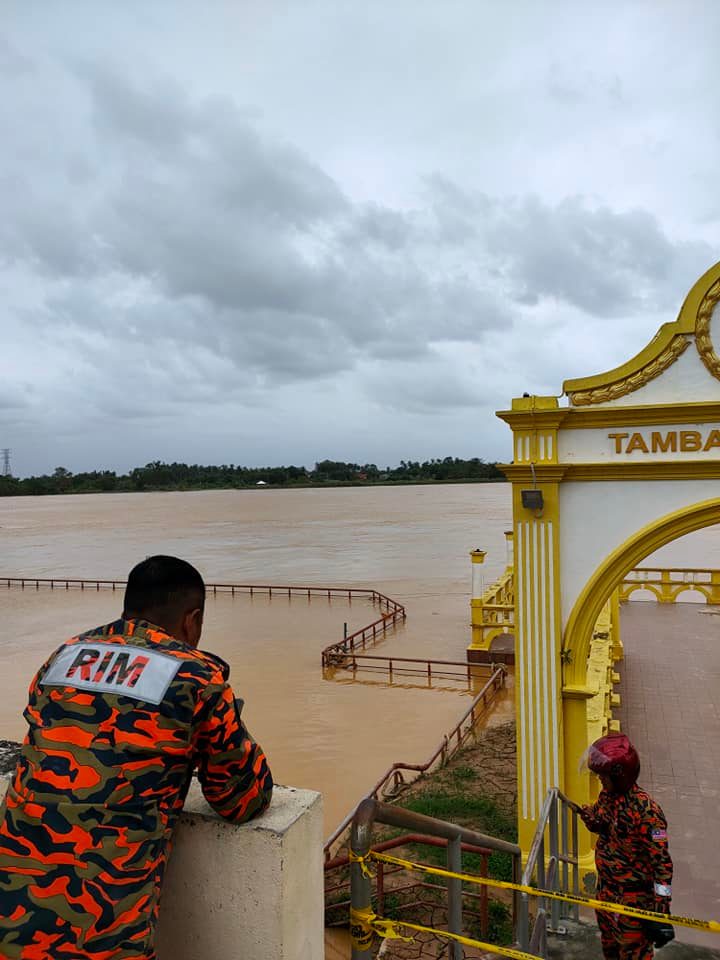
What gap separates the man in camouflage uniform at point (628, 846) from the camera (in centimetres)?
326

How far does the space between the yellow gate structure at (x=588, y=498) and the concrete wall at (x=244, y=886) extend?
437 cm

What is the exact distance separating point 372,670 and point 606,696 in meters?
9.06

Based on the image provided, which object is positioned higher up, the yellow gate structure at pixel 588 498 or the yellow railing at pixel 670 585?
the yellow gate structure at pixel 588 498

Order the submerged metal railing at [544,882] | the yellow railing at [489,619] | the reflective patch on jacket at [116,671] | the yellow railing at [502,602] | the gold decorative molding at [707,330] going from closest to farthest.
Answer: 1. the reflective patch on jacket at [116,671]
2. the submerged metal railing at [544,882]
3. the gold decorative molding at [707,330]
4. the yellow railing at [502,602]
5. the yellow railing at [489,619]

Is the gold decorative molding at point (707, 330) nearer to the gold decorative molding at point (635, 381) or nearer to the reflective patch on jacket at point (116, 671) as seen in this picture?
the gold decorative molding at point (635, 381)

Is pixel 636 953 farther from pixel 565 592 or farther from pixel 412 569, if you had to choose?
pixel 412 569

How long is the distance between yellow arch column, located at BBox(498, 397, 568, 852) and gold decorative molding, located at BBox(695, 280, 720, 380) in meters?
1.20

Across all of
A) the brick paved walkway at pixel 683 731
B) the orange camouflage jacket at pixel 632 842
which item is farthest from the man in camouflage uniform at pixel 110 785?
the brick paved walkway at pixel 683 731

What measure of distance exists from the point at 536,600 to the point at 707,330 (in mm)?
2585

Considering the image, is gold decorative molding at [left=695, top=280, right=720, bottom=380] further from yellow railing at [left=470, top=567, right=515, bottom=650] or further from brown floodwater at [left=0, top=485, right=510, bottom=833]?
yellow railing at [left=470, top=567, right=515, bottom=650]

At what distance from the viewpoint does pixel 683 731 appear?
8477 mm

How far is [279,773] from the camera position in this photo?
10.9 m

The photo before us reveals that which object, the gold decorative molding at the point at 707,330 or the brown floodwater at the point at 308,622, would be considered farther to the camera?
the brown floodwater at the point at 308,622

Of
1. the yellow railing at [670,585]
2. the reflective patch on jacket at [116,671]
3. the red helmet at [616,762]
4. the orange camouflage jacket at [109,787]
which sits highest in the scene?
the reflective patch on jacket at [116,671]
